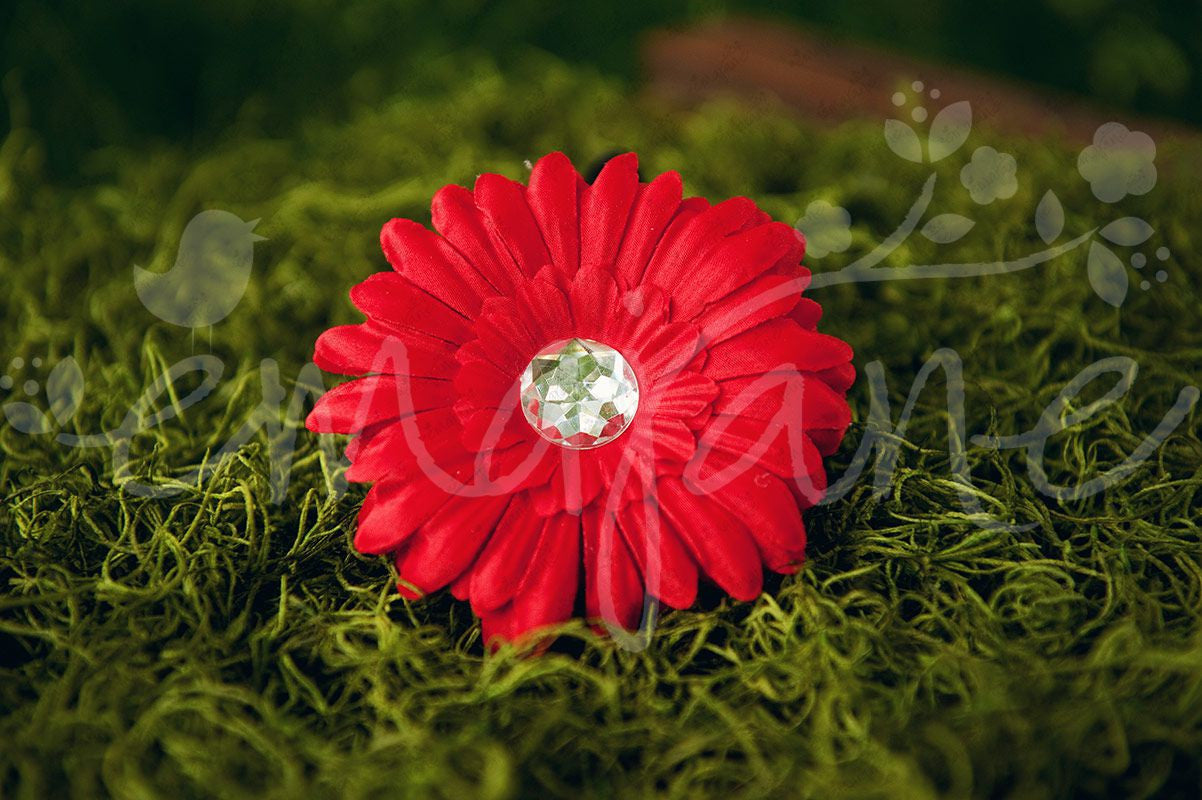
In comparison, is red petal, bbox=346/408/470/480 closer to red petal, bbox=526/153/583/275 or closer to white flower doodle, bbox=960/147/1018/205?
red petal, bbox=526/153/583/275

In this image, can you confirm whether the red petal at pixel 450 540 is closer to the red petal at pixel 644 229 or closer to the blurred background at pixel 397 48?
the red petal at pixel 644 229

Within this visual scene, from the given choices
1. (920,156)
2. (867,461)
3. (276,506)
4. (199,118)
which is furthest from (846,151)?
(199,118)

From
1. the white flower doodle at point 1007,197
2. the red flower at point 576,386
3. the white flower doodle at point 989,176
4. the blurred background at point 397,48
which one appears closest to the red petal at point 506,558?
the red flower at point 576,386

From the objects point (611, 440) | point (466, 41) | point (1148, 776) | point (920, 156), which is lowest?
point (1148, 776)

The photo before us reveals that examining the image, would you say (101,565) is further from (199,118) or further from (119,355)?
(199,118)

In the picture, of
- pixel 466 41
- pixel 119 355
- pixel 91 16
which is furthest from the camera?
pixel 466 41

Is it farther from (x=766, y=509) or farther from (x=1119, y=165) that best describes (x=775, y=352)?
(x=1119, y=165)

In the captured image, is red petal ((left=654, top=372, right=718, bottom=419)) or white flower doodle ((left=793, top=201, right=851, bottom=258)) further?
white flower doodle ((left=793, top=201, right=851, bottom=258))

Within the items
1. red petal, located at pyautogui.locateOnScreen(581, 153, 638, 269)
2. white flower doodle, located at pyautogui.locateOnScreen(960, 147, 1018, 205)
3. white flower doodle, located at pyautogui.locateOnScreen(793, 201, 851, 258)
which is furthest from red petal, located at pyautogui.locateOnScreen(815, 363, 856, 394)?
white flower doodle, located at pyautogui.locateOnScreen(960, 147, 1018, 205)
